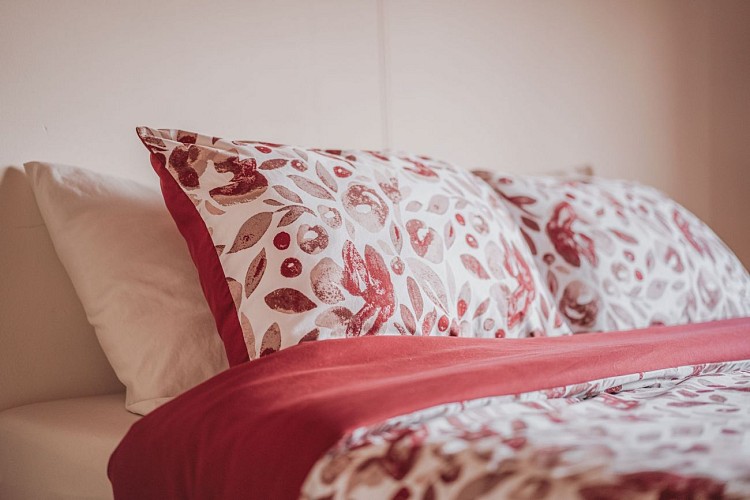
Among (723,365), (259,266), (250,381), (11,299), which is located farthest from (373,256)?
(11,299)

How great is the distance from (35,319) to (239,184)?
1.57 ft

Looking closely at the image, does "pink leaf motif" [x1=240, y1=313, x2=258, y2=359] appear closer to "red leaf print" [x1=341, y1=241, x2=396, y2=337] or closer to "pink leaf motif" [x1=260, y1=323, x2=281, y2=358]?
"pink leaf motif" [x1=260, y1=323, x2=281, y2=358]

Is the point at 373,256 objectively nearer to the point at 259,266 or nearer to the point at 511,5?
the point at 259,266

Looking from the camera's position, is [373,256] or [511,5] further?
[511,5]

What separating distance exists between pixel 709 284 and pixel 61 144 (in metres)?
1.34

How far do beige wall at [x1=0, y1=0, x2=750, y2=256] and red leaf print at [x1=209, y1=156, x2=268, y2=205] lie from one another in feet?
1.42

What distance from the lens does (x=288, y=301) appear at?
126cm

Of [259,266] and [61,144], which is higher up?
[61,144]

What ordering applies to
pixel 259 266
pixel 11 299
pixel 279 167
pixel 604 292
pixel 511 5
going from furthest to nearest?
pixel 511 5, pixel 604 292, pixel 11 299, pixel 279 167, pixel 259 266

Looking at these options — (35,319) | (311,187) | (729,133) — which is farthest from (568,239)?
(729,133)

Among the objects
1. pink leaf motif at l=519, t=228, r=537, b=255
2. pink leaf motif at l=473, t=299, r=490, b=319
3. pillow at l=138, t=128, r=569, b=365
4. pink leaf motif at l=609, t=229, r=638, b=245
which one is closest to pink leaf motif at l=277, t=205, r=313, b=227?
pillow at l=138, t=128, r=569, b=365

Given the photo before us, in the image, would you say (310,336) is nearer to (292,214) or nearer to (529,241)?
(292,214)

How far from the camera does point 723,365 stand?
4.29 ft

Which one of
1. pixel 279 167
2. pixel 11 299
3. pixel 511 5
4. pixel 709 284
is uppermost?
pixel 511 5
